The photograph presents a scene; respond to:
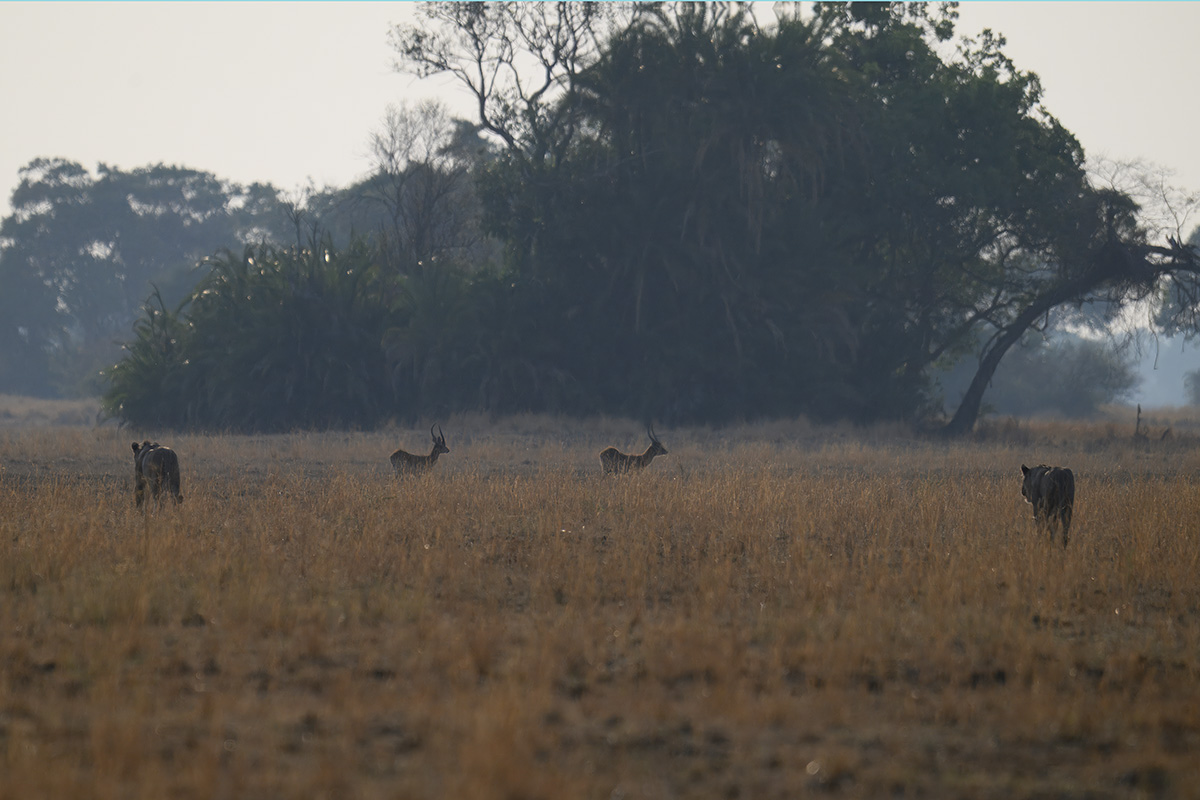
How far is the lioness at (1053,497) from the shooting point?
10.4 metres

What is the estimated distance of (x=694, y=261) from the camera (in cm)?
3067

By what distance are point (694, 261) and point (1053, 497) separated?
68.2ft

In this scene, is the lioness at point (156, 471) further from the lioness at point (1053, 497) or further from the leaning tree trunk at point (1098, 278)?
the leaning tree trunk at point (1098, 278)

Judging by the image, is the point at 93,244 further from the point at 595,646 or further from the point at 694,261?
the point at 595,646

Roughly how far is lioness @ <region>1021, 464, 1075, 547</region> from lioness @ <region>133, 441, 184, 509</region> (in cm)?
861

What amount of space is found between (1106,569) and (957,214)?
2327 centimetres

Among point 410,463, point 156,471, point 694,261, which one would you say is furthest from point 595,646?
point 694,261

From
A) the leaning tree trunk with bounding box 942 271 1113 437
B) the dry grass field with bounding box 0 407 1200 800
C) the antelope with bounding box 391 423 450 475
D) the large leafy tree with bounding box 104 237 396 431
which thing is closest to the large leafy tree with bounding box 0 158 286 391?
the large leafy tree with bounding box 104 237 396 431

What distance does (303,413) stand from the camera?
31.3 metres

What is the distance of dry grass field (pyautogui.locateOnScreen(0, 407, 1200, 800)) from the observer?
4.82 metres

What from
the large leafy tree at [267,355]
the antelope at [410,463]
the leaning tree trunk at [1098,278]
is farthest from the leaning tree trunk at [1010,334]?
the antelope at [410,463]

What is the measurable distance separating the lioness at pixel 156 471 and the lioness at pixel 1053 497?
8.61 metres

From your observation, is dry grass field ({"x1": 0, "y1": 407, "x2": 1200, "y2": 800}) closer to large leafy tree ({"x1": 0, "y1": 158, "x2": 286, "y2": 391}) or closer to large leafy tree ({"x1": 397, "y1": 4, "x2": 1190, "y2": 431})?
large leafy tree ({"x1": 397, "y1": 4, "x2": 1190, "y2": 431})

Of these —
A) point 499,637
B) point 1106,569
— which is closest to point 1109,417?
point 1106,569
